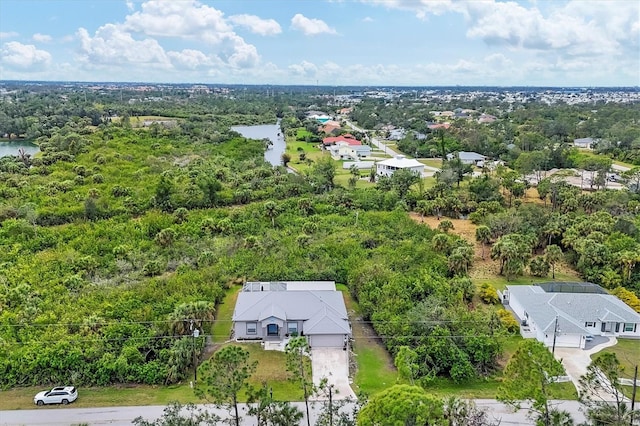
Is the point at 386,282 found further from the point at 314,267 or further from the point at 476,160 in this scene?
the point at 476,160

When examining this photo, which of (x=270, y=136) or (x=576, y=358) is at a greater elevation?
(x=270, y=136)

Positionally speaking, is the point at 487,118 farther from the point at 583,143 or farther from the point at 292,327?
the point at 292,327

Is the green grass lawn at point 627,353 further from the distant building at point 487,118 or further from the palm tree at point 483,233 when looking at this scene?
the distant building at point 487,118

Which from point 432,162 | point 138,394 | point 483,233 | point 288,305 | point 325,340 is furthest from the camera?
point 432,162

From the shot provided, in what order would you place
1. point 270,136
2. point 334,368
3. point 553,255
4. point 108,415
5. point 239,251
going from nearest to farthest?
point 108,415 → point 334,368 → point 553,255 → point 239,251 → point 270,136

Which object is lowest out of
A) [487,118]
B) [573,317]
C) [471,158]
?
[573,317]

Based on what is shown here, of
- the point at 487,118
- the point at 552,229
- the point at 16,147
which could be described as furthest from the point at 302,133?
the point at 552,229

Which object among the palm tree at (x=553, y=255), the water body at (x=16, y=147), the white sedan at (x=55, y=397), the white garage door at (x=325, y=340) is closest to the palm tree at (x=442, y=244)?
the palm tree at (x=553, y=255)

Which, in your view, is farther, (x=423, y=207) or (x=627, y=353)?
(x=423, y=207)
